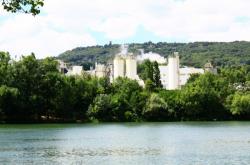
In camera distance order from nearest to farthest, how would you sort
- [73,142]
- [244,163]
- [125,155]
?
[244,163] → [125,155] → [73,142]

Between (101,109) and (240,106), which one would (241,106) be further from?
(101,109)

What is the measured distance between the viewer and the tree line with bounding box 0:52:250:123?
108m

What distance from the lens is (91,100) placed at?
116 metres

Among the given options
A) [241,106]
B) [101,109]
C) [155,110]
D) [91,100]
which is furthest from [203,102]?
[91,100]

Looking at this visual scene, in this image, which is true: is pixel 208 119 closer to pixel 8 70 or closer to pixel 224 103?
pixel 224 103

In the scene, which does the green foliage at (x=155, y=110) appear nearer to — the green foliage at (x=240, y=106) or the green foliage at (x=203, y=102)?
the green foliage at (x=203, y=102)

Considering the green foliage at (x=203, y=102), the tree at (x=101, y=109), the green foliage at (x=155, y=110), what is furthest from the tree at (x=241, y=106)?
the tree at (x=101, y=109)

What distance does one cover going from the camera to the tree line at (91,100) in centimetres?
10756

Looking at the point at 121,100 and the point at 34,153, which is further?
the point at 121,100

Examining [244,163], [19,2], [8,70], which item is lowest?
[244,163]

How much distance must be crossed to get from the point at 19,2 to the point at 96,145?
40.2 m

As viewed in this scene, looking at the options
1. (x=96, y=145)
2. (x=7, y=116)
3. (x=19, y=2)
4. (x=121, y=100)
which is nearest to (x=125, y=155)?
(x=96, y=145)

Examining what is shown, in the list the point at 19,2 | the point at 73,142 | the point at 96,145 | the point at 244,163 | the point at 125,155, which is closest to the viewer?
the point at 19,2

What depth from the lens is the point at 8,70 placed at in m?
109
